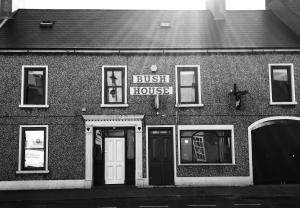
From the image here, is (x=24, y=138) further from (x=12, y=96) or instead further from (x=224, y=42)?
(x=224, y=42)

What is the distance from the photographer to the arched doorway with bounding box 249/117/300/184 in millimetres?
17867

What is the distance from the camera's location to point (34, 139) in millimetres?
17312

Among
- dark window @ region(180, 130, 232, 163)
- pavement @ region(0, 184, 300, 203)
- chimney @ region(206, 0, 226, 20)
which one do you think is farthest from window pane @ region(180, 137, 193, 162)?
chimney @ region(206, 0, 226, 20)

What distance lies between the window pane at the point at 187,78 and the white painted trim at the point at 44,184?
21.2ft

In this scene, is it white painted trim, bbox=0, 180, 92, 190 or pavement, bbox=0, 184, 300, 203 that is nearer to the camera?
pavement, bbox=0, 184, 300, 203

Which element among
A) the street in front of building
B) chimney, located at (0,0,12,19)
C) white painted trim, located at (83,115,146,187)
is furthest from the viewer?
chimney, located at (0,0,12,19)

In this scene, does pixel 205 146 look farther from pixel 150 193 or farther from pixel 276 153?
pixel 150 193

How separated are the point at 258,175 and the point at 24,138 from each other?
36.3ft

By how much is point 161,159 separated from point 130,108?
2768mm

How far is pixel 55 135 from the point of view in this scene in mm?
17250

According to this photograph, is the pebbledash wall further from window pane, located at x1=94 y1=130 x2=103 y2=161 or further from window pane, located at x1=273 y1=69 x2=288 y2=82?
window pane, located at x1=94 y1=130 x2=103 y2=161

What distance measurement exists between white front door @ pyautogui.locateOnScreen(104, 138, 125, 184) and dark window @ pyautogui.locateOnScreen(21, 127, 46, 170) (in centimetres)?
288

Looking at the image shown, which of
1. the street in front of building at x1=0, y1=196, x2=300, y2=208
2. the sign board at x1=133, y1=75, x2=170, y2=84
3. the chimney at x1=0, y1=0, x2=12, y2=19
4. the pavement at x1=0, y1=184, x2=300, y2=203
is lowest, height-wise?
the street in front of building at x1=0, y1=196, x2=300, y2=208

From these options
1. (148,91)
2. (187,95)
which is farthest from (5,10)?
(187,95)
